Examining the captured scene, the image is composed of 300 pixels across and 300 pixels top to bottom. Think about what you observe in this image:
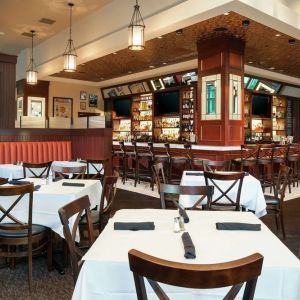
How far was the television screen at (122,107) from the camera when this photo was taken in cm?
1358

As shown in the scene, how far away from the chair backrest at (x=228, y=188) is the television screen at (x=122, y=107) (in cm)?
948

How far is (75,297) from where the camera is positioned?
156 cm

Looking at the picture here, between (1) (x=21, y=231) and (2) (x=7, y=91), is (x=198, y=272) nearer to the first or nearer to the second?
(1) (x=21, y=231)

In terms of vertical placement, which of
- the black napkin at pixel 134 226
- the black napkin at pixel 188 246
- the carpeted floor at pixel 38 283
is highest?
the black napkin at pixel 134 226

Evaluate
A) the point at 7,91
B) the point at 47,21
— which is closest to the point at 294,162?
the point at 7,91

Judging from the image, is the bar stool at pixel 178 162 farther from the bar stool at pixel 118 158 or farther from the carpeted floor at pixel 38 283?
the carpeted floor at pixel 38 283

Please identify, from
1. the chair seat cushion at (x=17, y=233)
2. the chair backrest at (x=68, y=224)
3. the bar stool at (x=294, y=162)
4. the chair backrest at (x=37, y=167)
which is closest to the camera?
the chair backrest at (x=68, y=224)

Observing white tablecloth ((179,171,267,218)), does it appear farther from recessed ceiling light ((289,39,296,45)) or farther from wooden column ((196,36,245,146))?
recessed ceiling light ((289,39,296,45))

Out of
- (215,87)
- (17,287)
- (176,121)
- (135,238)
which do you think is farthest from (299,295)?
(176,121)

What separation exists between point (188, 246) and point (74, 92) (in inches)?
492

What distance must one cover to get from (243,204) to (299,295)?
9.42ft

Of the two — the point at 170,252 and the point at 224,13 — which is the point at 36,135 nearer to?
the point at 224,13

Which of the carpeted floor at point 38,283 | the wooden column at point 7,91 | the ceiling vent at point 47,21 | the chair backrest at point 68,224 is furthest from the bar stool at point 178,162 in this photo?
the chair backrest at point 68,224

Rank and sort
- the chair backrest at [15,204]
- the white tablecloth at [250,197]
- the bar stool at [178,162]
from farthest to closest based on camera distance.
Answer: the bar stool at [178,162] → the white tablecloth at [250,197] → the chair backrest at [15,204]
